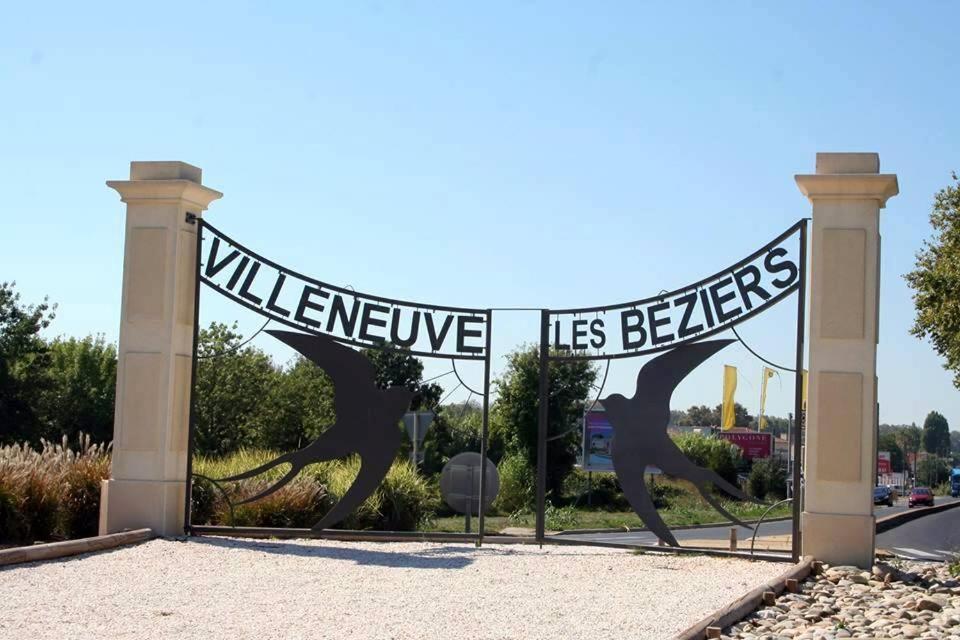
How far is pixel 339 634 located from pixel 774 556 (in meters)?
5.51

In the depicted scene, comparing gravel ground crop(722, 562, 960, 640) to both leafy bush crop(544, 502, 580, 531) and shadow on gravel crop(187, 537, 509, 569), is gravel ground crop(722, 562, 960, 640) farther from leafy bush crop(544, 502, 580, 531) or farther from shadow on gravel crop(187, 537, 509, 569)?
leafy bush crop(544, 502, 580, 531)

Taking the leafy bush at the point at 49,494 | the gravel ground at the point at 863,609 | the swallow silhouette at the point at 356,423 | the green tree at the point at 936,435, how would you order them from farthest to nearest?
the green tree at the point at 936,435, the leafy bush at the point at 49,494, the swallow silhouette at the point at 356,423, the gravel ground at the point at 863,609

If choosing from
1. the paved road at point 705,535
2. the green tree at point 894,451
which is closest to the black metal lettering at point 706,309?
the paved road at point 705,535

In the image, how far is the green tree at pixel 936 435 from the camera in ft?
546

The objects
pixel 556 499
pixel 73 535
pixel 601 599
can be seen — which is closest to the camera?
pixel 601 599

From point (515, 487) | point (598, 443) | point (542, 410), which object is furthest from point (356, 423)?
point (598, 443)

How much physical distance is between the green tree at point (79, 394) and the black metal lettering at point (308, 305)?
18.6 m

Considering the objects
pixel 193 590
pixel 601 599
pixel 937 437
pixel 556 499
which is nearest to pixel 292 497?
pixel 193 590

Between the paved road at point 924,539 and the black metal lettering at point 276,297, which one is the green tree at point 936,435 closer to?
the paved road at point 924,539

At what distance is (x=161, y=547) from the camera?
11.8 meters

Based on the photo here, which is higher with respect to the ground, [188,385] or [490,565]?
[188,385]

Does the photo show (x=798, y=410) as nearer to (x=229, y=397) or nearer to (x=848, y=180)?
(x=848, y=180)

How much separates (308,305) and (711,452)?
1785 cm

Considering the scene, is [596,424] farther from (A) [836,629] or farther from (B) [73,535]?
(A) [836,629]
